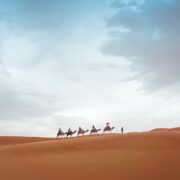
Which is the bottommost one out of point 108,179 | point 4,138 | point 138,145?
point 108,179

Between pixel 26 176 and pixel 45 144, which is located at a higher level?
pixel 45 144

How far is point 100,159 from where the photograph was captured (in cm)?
2011

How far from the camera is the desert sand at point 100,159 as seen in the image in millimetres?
18312

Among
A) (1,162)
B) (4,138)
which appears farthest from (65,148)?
(4,138)

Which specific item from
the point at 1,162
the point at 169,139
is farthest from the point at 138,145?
the point at 1,162

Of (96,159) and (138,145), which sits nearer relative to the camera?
(96,159)

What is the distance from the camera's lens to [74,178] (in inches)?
709

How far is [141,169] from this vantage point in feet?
61.1

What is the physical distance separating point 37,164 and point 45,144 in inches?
198

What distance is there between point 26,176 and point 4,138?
1993cm

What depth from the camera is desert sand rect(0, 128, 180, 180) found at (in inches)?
721

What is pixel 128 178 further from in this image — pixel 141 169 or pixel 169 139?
pixel 169 139

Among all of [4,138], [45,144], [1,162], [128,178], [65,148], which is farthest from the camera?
[4,138]

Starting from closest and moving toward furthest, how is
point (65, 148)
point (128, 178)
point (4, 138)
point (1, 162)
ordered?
point (128, 178) → point (1, 162) → point (65, 148) → point (4, 138)
